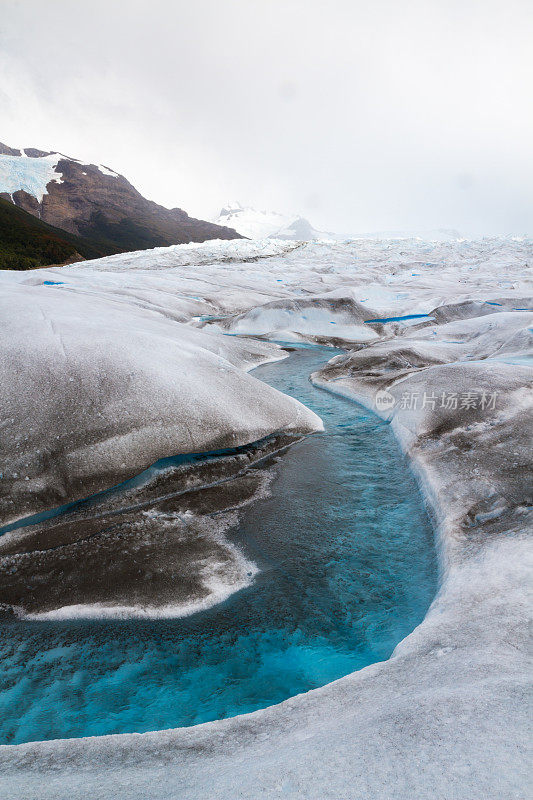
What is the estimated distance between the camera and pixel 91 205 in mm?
94375

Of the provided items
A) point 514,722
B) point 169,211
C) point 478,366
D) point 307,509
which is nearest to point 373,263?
point 478,366

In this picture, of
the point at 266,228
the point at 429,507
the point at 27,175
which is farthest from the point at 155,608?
the point at 266,228

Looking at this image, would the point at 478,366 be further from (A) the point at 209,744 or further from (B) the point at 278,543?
(A) the point at 209,744

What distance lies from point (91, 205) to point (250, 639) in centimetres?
10943

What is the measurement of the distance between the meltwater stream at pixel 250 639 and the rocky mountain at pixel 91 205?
2918 inches

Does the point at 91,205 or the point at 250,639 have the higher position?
the point at 91,205

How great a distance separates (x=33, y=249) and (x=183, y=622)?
5040 cm

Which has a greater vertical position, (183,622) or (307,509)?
(307,509)

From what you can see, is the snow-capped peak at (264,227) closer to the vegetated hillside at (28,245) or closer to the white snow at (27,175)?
the white snow at (27,175)

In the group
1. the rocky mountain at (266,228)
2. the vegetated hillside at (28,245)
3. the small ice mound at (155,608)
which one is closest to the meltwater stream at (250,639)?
the small ice mound at (155,608)

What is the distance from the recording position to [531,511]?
3357 millimetres

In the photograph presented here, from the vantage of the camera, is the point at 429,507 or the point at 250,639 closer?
the point at 250,639

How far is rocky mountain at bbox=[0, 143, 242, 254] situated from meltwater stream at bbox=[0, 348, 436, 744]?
243 ft

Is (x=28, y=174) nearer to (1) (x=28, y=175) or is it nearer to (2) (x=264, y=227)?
(1) (x=28, y=175)
